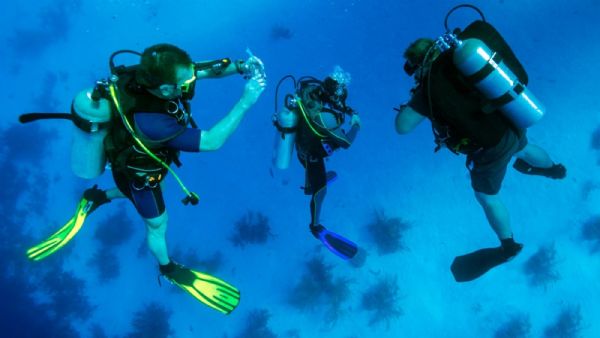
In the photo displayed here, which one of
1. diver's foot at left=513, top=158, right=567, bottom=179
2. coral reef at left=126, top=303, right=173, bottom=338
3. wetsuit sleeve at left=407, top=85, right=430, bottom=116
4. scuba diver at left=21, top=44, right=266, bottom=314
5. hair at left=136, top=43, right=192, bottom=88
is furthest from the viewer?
coral reef at left=126, top=303, right=173, bottom=338

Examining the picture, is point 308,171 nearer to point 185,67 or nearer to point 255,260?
point 185,67

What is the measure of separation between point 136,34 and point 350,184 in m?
8.74

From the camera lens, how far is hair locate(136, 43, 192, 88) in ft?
12.1

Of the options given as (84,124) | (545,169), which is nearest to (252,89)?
(84,124)

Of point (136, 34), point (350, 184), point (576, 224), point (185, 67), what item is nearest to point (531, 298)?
point (576, 224)

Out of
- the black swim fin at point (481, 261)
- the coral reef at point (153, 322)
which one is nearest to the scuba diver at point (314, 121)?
the black swim fin at point (481, 261)

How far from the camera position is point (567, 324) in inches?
412

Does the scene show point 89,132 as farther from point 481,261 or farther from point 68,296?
point 68,296

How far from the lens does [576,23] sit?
10.1 m

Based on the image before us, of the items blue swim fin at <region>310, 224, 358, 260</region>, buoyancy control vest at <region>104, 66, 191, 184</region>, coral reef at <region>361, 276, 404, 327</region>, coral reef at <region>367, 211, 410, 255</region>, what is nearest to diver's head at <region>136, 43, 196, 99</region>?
buoyancy control vest at <region>104, 66, 191, 184</region>

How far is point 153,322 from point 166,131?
10.3m

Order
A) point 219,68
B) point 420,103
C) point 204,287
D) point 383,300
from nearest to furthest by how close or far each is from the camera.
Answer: point 420,103, point 219,68, point 204,287, point 383,300

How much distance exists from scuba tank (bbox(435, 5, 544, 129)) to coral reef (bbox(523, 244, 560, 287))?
295 inches

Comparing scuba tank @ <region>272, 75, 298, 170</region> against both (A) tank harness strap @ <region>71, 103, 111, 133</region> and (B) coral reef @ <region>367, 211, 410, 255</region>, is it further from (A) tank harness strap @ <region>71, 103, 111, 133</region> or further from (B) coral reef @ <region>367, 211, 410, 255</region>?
(B) coral reef @ <region>367, 211, 410, 255</region>
